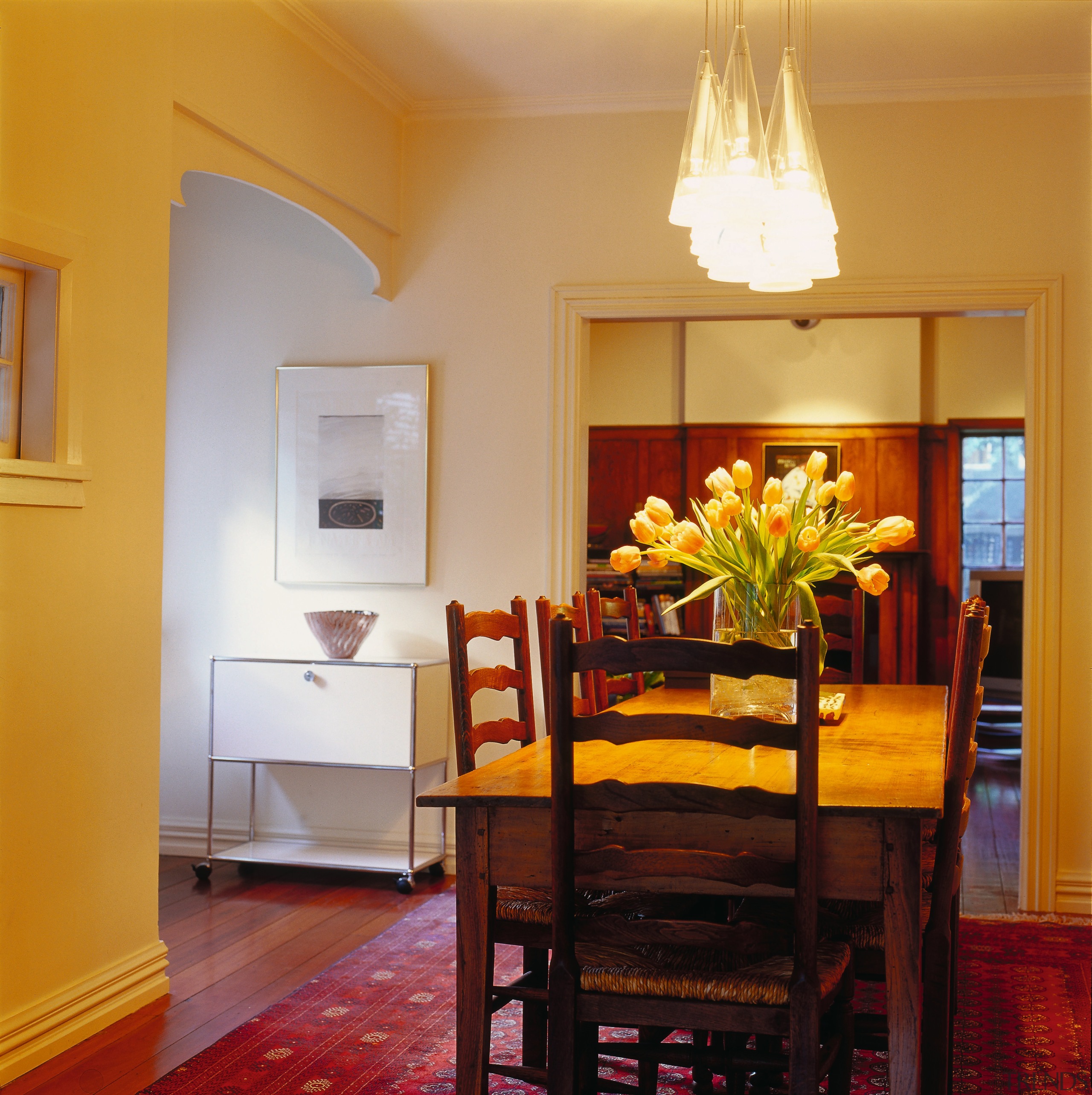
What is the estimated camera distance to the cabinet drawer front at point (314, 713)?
434 cm

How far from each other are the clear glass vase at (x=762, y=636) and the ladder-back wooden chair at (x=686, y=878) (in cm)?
67

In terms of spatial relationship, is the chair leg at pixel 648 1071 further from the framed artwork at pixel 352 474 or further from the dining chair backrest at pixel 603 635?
the framed artwork at pixel 352 474

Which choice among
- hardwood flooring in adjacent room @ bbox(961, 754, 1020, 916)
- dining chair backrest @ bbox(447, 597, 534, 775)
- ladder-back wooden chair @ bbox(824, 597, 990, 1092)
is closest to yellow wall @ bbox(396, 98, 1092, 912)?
hardwood flooring in adjacent room @ bbox(961, 754, 1020, 916)

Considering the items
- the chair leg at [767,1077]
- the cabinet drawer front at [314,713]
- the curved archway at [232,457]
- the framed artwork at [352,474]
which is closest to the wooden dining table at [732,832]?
the chair leg at [767,1077]

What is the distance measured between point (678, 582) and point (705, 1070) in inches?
236

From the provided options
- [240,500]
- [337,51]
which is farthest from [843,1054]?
[337,51]

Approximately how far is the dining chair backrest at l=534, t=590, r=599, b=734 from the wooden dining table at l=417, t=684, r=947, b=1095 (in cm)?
54

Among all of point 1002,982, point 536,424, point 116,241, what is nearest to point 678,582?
point 536,424

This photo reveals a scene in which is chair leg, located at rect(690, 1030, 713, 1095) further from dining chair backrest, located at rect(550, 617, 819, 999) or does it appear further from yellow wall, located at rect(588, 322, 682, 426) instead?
yellow wall, located at rect(588, 322, 682, 426)

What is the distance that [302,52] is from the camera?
396 cm

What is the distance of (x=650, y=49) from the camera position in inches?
Answer: 161

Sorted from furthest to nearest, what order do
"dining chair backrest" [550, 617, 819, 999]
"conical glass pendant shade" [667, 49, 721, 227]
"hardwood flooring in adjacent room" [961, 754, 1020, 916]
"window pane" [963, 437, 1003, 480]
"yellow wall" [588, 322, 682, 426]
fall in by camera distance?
"yellow wall" [588, 322, 682, 426], "window pane" [963, 437, 1003, 480], "hardwood flooring in adjacent room" [961, 754, 1020, 916], "conical glass pendant shade" [667, 49, 721, 227], "dining chair backrest" [550, 617, 819, 999]

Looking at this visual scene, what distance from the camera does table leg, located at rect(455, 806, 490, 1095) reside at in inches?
79.7

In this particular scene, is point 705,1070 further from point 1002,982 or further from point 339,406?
point 339,406
